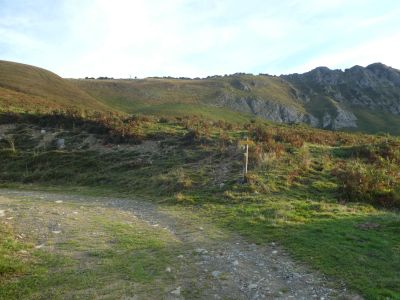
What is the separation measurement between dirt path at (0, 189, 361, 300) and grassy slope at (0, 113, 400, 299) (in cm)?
70

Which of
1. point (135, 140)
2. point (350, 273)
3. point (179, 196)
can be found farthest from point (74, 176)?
point (350, 273)

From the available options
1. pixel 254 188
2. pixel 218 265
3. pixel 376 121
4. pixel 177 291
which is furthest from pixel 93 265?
pixel 376 121

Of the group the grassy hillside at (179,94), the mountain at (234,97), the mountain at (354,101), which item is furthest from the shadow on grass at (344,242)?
the mountain at (354,101)

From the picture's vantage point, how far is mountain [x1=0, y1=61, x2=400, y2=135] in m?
88.8

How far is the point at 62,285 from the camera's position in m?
8.80

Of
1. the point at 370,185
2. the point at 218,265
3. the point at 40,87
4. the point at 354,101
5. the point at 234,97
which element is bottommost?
the point at 218,265

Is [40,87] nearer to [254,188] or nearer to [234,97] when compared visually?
[234,97]

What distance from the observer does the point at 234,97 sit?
128000 mm

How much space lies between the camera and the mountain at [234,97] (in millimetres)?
88812

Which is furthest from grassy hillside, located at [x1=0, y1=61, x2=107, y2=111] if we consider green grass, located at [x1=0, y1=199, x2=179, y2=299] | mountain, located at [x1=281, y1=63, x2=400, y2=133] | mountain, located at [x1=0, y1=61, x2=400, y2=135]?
mountain, located at [x1=281, y1=63, x2=400, y2=133]

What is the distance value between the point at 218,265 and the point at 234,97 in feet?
392

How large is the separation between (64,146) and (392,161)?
2316 centimetres

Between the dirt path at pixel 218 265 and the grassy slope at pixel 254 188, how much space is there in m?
0.70

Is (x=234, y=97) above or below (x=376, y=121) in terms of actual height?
above
